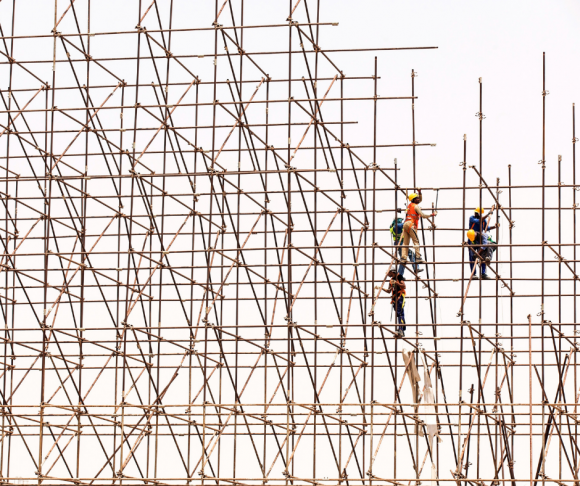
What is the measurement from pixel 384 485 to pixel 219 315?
18.2 ft

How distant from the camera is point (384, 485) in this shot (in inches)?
1008

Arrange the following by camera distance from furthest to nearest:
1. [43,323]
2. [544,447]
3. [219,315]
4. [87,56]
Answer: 1. [219,315]
2. [87,56]
3. [43,323]
4. [544,447]

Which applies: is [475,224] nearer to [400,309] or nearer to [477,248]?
[477,248]

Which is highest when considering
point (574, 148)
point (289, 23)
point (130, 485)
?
point (289, 23)

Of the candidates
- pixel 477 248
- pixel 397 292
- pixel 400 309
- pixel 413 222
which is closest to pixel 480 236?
pixel 477 248

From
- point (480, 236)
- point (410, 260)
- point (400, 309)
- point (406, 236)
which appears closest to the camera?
point (480, 236)

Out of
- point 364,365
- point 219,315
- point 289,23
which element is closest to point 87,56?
point 289,23

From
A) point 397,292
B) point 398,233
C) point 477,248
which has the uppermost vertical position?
point 398,233

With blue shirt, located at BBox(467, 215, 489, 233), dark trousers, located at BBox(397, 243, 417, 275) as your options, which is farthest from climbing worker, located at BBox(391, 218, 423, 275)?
blue shirt, located at BBox(467, 215, 489, 233)

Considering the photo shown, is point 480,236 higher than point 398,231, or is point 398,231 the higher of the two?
point 398,231

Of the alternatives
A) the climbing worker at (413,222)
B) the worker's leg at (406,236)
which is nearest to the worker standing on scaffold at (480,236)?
the climbing worker at (413,222)

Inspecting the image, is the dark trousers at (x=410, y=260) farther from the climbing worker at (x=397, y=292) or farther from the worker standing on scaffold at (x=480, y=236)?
the worker standing on scaffold at (x=480, y=236)

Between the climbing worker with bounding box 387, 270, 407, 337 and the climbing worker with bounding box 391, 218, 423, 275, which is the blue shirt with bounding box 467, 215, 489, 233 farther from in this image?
the climbing worker with bounding box 387, 270, 407, 337

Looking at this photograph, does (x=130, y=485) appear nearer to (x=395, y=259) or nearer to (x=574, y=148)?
(x=395, y=259)
